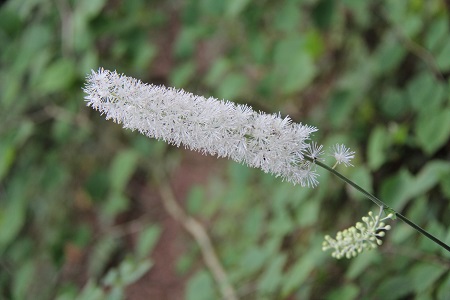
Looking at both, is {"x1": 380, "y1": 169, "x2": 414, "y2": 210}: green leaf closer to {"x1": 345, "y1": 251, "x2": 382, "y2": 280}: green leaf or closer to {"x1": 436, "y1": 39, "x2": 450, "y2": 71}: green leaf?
{"x1": 345, "y1": 251, "x2": 382, "y2": 280}: green leaf

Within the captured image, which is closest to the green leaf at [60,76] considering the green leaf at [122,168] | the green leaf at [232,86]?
the green leaf at [122,168]

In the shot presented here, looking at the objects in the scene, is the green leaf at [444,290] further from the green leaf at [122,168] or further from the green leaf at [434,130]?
the green leaf at [122,168]

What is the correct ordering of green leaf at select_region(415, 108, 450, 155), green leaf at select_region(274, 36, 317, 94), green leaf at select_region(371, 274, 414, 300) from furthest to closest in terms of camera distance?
green leaf at select_region(274, 36, 317, 94), green leaf at select_region(415, 108, 450, 155), green leaf at select_region(371, 274, 414, 300)

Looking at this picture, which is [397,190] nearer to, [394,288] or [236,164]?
[394,288]

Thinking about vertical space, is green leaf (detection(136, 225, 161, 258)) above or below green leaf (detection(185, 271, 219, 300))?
above

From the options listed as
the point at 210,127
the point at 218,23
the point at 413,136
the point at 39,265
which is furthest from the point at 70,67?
the point at 210,127

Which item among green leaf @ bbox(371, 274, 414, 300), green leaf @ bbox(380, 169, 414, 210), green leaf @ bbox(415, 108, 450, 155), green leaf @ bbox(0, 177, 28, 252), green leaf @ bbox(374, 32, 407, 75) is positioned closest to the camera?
green leaf @ bbox(371, 274, 414, 300)

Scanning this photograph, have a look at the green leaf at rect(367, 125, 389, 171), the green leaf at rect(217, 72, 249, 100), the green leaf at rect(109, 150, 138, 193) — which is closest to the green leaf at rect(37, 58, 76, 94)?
the green leaf at rect(109, 150, 138, 193)

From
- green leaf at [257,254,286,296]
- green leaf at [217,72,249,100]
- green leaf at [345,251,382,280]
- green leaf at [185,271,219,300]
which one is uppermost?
green leaf at [217,72,249,100]
